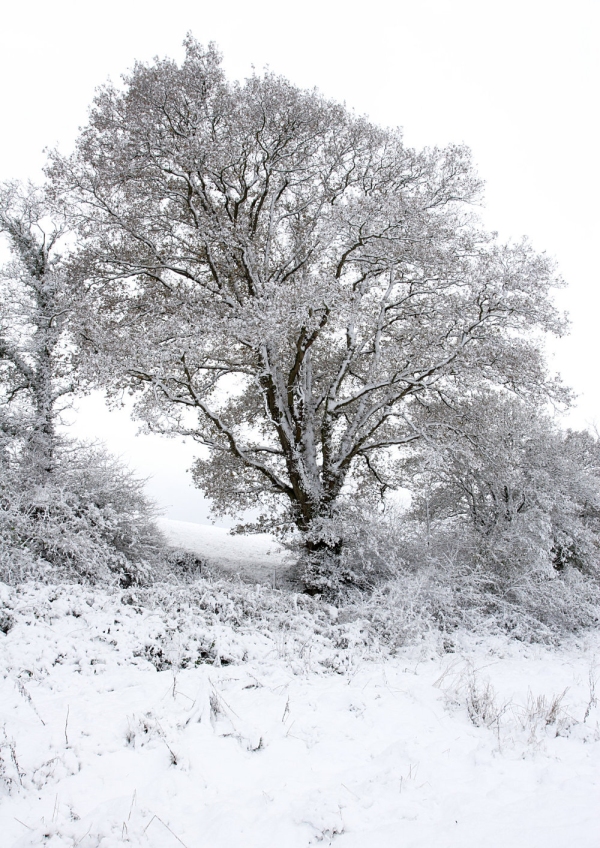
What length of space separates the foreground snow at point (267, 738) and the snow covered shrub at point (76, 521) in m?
1.33

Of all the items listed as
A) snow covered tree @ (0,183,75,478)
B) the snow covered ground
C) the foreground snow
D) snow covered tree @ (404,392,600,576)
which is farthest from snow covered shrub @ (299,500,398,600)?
snow covered tree @ (0,183,75,478)

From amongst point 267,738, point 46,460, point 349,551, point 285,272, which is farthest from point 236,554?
point 267,738

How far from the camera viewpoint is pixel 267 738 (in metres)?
4.99

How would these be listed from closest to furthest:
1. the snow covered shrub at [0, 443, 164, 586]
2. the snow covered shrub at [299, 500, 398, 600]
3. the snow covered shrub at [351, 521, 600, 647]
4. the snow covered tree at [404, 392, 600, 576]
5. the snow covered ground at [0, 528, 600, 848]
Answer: the snow covered ground at [0, 528, 600, 848]
the snow covered shrub at [0, 443, 164, 586]
the snow covered shrub at [351, 521, 600, 647]
the snow covered shrub at [299, 500, 398, 600]
the snow covered tree at [404, 392, 600, 576]

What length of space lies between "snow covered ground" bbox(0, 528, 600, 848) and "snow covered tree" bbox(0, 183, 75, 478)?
5.77m

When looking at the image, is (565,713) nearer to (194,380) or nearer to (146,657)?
(146,657)

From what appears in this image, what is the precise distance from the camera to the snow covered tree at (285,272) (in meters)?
12.3

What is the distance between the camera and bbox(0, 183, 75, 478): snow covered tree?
42.0ft

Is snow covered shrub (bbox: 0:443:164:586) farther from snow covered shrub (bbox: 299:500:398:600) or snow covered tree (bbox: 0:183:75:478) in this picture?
snow covered shrub (bbox: 299:500:398:600)

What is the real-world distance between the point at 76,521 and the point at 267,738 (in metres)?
7.04

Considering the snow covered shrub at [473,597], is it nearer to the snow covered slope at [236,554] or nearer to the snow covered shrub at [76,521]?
the snow covered slope at [236,554]

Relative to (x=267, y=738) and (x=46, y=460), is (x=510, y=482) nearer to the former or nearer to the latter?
(x=267, y=738)

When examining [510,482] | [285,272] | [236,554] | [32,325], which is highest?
[285,272]

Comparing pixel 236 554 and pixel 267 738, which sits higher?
pixel 236 554
